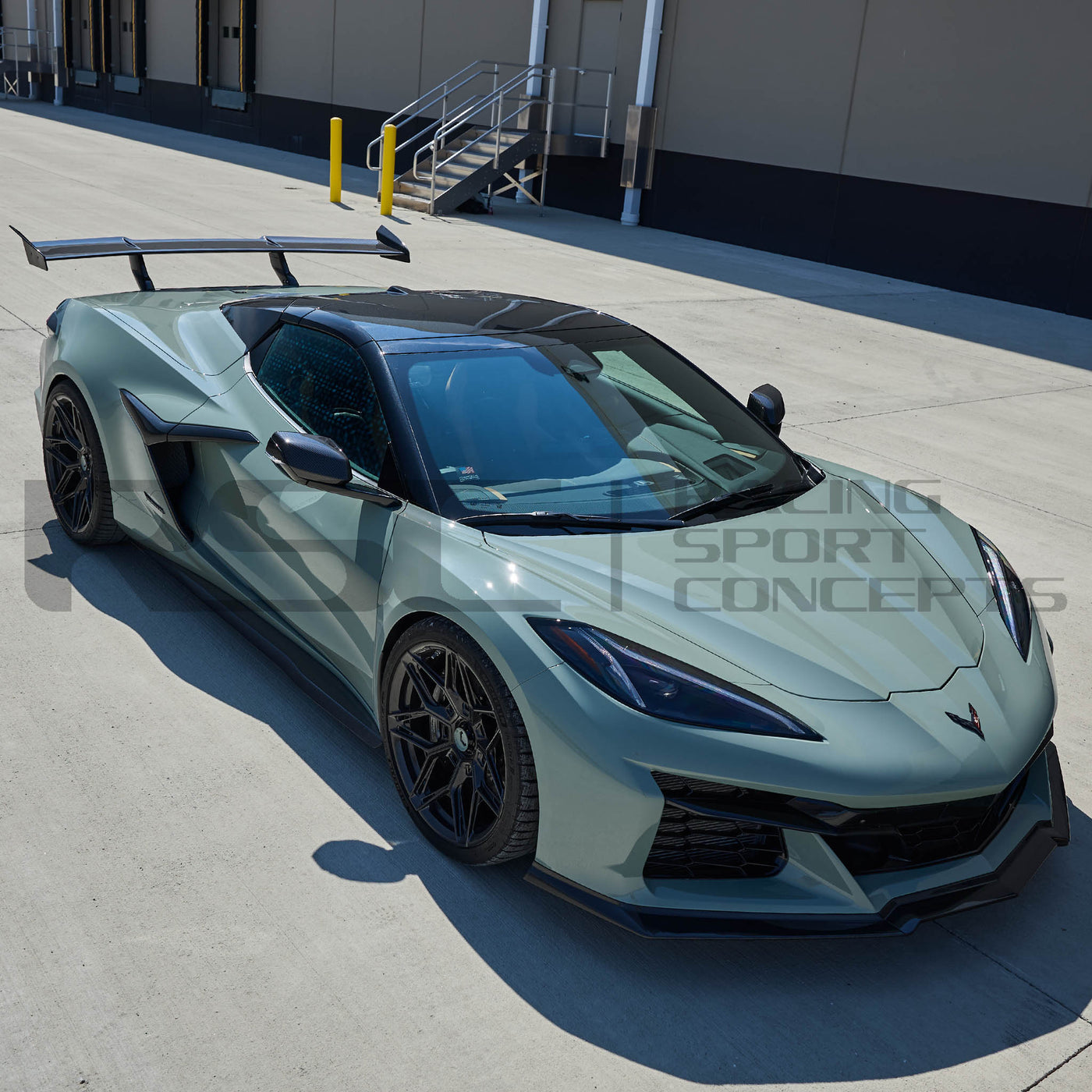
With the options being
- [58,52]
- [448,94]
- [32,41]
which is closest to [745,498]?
[448,94]

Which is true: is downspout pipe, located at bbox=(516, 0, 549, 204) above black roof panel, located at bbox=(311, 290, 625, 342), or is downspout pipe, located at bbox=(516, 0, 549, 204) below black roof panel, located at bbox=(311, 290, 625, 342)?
above

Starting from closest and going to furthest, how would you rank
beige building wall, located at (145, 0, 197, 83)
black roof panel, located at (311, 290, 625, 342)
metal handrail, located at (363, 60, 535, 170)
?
black roof panel, located at (311, 290, 625, 342), metal handrail, located at (363, 60, 535, 170), beige building wall, located at (145, 0, 197, 83)

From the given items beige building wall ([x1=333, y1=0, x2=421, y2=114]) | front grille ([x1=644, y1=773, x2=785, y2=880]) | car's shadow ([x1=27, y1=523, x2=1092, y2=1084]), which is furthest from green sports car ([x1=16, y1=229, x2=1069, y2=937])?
beige building wall ([x1=333, y1=0, x2=421, y2=114])

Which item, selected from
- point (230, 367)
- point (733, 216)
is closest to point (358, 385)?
point (230, 367)

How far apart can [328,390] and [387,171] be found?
15105 millimetres

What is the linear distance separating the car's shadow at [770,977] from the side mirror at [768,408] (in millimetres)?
1794

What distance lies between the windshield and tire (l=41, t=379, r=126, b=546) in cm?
168

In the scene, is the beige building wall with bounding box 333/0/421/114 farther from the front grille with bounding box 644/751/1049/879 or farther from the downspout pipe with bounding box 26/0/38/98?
the front grille with bounding box 644/751/1049/879

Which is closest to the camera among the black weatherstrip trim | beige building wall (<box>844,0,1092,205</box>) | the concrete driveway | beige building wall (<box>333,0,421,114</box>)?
the concrete driveway

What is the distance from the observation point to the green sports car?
2.74 meters

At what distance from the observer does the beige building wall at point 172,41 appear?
32906mm

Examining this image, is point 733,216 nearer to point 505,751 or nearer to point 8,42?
point 505,751

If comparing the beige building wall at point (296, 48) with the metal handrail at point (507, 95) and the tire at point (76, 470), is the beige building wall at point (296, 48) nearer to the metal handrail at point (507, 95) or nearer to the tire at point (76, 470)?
the metal handrail at point (507, 95)

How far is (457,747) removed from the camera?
3141 millimetres
